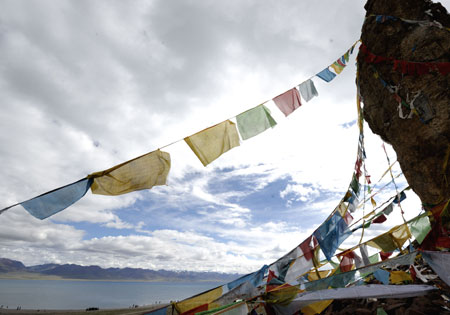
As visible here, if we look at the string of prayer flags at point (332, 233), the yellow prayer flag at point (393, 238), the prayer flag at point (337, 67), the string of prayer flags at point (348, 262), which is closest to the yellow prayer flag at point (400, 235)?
the yellow prayer flag at point (393, 238)

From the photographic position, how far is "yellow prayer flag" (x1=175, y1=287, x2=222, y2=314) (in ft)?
17.5

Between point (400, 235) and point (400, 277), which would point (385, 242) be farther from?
point (400, 277)

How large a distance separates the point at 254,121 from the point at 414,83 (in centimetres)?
606

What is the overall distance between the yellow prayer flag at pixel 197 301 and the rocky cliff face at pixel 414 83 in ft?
26.2

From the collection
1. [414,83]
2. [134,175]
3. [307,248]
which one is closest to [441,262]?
[307,248]

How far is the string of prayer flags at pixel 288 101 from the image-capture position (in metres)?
8.39

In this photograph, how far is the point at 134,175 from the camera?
18.5ft

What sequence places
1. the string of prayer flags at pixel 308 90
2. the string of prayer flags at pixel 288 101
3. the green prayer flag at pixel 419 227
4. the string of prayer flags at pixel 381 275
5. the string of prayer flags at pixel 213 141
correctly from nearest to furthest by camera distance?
the string of prayer flags at pixel 381 275, the string of prayer flags at pixel 213 141, the green prayer flag at pixel 419 227, the string of prayer flags at pixel 288 101, the string of prayer flags at pixel 308 90

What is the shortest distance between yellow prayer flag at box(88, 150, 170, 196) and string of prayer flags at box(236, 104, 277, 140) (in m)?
2.56

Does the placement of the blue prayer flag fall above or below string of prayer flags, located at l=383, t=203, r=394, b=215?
below

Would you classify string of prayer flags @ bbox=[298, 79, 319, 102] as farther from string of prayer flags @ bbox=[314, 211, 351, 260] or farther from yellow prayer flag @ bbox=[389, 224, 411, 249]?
yellow prayer flag @ bbox=[389, 224, 411, 249]

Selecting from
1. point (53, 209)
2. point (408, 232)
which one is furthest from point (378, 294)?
point (53, 209)

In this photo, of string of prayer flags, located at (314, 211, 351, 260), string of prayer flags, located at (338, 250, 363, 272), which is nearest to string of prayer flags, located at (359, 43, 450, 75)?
string of prayer flags, located at (314, 211, 351, 260)

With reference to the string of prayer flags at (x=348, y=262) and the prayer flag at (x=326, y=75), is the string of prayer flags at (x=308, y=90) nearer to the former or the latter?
the prayer flag at (x=326, y=75)
